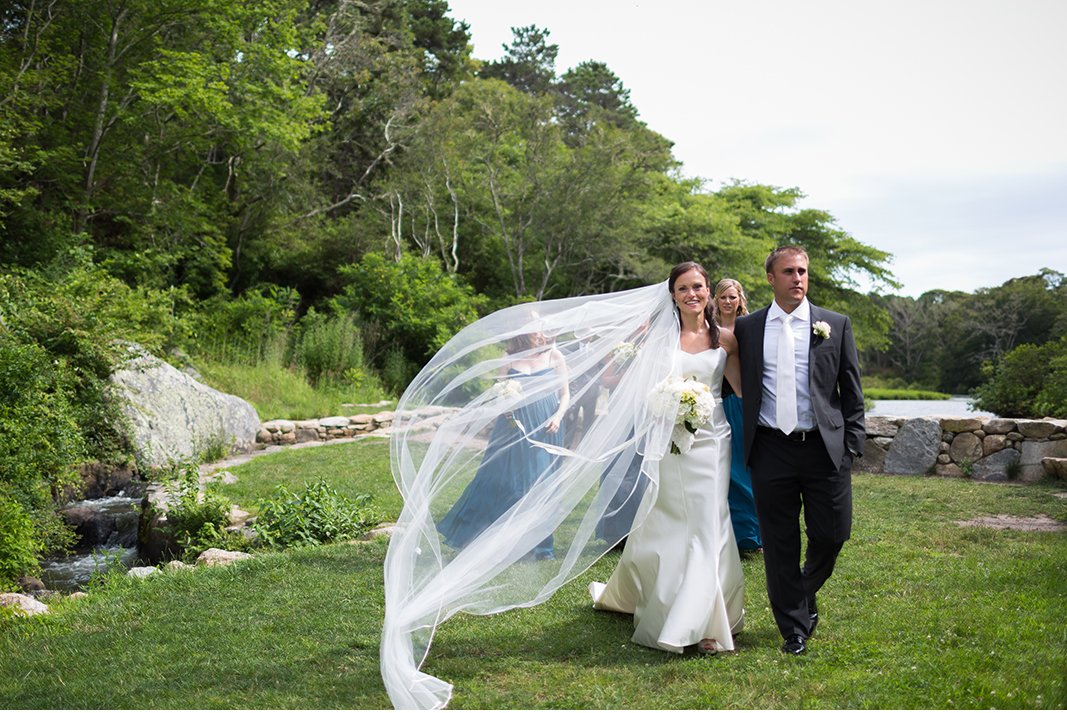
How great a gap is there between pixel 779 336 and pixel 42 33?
1658 centimetres

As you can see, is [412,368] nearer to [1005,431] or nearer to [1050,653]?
[1005,431]

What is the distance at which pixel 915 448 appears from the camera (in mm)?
10062

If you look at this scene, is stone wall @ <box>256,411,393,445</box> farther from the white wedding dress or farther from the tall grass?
the white wedding dress

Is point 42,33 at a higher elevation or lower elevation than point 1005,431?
higher

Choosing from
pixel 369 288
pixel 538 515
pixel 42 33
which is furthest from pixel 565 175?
pixel 538 515

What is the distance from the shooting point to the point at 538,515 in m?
3.77

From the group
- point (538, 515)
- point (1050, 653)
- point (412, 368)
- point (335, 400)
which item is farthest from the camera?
point (412, 368)

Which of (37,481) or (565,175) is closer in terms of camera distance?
(37,481)

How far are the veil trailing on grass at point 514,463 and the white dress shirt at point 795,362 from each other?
0.55 m

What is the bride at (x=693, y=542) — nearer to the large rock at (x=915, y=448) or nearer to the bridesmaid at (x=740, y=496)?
the bridesmaid at (x=740, y=496)

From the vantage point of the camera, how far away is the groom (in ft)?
12.5

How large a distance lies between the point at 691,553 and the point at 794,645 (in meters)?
0.70

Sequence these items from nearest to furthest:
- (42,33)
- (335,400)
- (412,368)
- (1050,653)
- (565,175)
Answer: (1050,653) → (42,33) → (335,400) → (412,368) → (565,175)

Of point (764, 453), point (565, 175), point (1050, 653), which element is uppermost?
point (565, 175)
